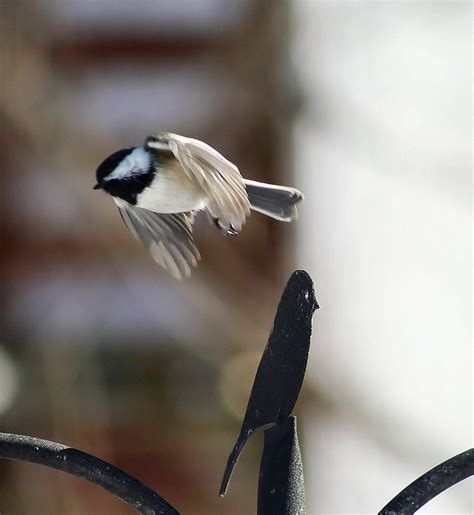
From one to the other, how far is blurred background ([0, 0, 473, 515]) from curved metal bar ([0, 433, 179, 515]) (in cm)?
188

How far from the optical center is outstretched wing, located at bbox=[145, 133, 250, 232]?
1.07 m

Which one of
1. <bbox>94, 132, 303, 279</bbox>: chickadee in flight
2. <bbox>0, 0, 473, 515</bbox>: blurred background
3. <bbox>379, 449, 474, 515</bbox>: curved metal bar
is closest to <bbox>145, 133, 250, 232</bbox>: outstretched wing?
<bbox>94, 132, 303, 279</bbox>: chickadee in flight

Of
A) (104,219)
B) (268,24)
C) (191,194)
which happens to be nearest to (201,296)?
(104,219)

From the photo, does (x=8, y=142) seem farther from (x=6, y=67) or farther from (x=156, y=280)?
(x=156, y=280)

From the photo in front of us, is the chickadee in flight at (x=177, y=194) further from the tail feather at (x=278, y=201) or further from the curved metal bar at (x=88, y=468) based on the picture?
the curved metal bar at (x=88, y=468)

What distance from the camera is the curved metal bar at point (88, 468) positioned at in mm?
750

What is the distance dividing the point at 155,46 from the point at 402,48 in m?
0.71

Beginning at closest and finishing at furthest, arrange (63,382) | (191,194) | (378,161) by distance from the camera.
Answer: (191,194) < (378,161) < (63,382)


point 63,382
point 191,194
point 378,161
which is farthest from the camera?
point 63,382

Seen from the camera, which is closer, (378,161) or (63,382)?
(378,161)

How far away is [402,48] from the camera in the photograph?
2.79 metres

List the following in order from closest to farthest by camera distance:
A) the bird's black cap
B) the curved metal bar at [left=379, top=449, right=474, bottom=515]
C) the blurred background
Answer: the curved metal bar at [left=379, top=449, right=474, bottom=515] → the bird's black cap → the blurred background

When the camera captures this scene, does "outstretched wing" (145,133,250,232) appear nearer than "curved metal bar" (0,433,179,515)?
No

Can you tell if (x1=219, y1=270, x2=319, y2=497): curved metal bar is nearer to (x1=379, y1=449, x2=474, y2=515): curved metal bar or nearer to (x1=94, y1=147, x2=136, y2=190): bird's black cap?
(x1=379, y1=449, x2=474, y2=515): curved metal bar
